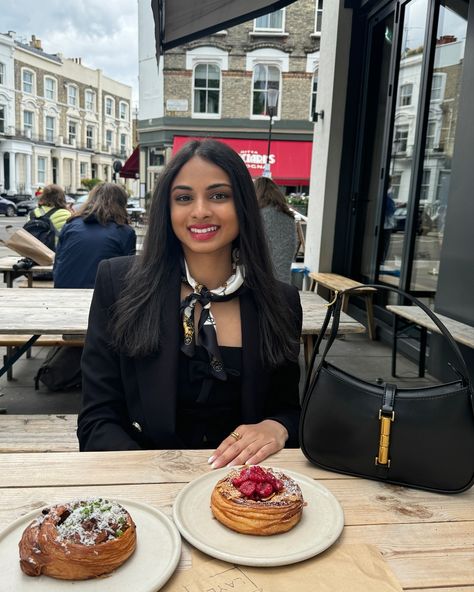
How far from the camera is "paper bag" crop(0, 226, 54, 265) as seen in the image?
5.44 m

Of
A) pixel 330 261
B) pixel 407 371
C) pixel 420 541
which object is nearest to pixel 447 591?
pixel 420 541

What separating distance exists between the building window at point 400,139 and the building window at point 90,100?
54039 mm

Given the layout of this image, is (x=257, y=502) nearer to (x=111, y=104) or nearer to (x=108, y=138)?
(x=108, y=138)

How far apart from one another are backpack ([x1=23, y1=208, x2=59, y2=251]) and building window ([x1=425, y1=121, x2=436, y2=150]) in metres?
4.37

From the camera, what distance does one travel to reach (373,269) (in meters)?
6.29

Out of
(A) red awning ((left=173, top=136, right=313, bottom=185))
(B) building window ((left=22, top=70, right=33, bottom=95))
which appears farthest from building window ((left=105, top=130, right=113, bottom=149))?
(A) red awning ((left=173, top=136, right=313, bottom=185))

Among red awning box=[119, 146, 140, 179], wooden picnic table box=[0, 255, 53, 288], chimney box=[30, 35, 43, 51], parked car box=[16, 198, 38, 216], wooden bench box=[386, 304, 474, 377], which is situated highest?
chimney box=[30, 35, 43, 51]

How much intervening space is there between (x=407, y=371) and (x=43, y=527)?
4563 mm

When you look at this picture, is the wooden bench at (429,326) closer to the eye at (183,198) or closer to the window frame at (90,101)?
the eye at (183,198)

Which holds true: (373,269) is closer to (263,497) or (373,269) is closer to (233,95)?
(263,497)

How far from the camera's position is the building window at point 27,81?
45263 mm

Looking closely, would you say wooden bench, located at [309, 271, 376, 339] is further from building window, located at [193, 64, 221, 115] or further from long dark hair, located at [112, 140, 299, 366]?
building window, located at [193, 64, 221, 115]

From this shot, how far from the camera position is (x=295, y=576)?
874mm

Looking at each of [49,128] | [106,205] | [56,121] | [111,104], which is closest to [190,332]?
[106,205]
